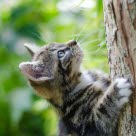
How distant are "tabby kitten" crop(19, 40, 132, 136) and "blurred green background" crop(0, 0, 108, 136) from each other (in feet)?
5.91

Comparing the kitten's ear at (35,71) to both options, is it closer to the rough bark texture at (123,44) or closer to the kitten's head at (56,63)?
the kitten's head at (56,63)

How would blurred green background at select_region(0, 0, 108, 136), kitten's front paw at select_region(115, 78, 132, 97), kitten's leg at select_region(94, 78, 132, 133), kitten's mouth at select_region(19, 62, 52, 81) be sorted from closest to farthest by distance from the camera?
kitten's front paw at select_region(115, 78, 132, 97) → kitten's leg at select_region(94, 78, 132, 133) → kitten's mouth at select_region(19, 62, 52, 81) → blurred green background at select_region(0, 0, 108, 136)

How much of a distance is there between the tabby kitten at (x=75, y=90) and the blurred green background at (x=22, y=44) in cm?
180

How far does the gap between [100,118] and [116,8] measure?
559mm

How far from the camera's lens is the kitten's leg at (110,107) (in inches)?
87.9

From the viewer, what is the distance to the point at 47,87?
2613 millimetres

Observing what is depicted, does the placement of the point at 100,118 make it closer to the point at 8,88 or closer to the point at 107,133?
the point at 107,133

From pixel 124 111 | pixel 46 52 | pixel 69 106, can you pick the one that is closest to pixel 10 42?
pixel 46 52

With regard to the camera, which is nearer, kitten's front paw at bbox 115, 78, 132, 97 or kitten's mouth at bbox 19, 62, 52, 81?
kitten's front paw at bbox 115, 78, 132, 97

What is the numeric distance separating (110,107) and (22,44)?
266 cm

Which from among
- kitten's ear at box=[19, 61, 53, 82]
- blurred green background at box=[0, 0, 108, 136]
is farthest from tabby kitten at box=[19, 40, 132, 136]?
blurred green background at box=[0, 0, 108, 136]

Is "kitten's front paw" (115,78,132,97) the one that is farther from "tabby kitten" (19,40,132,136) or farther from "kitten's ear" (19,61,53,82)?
"kitten's ear" (19,61,53,82)

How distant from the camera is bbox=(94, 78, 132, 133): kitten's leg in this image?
223 cm

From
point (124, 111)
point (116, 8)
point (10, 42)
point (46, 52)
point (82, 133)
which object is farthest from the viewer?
point (10, 42)
